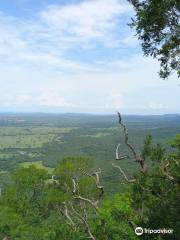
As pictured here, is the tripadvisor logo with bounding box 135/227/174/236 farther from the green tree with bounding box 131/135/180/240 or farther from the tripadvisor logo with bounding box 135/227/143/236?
the green tree with bounding box 131/135/180/240

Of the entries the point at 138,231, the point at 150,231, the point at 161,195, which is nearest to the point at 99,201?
the point at 161,195

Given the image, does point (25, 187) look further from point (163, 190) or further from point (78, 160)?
point (163, 190)

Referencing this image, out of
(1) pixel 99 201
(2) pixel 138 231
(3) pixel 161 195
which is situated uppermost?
(3) pixel 161 195

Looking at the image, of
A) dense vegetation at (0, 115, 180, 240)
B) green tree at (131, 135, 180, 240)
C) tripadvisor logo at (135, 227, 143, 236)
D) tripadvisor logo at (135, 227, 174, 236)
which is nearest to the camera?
tripadvisor logo at (135, 227, 174, 236)

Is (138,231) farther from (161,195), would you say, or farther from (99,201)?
(99,201)

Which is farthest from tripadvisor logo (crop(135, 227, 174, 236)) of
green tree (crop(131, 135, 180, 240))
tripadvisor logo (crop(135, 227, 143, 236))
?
green tree (crop(131, 135, 180, 240))

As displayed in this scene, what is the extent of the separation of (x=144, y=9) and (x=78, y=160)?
2510 centimetres

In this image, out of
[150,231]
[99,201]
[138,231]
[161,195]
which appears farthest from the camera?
[99,201]

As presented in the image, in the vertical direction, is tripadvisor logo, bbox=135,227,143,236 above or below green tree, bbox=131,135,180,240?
below

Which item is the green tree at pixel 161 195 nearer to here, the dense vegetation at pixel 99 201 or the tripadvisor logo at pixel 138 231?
the dense vegetation at pixel 99 201

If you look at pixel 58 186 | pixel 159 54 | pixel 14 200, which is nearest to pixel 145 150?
pixel 159 54

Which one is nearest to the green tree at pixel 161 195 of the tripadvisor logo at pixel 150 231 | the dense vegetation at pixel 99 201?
the dense vegetation at pixel 99 201

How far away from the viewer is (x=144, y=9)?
18500mm

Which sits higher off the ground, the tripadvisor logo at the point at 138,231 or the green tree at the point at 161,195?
the green tree at the point at 161,195
